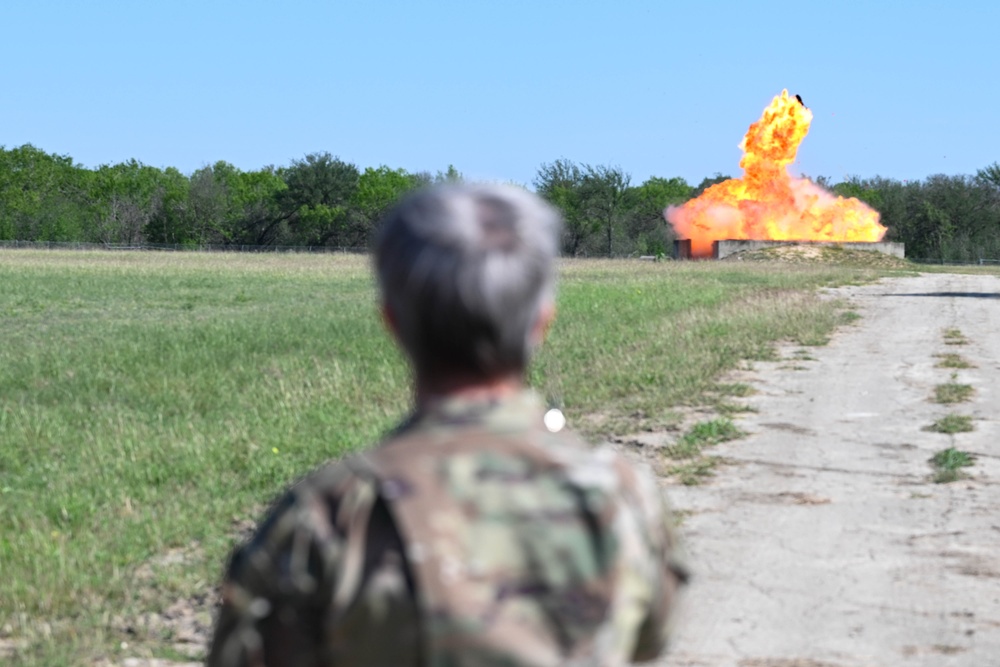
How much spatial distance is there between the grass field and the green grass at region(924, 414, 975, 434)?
1931mm

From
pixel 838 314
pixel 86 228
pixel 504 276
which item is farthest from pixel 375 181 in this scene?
pixel 504 276

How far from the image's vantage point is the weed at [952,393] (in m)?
13.2

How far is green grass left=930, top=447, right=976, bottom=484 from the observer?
31.7 feet

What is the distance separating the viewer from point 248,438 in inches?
404

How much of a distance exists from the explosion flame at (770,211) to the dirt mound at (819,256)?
735 centimetres

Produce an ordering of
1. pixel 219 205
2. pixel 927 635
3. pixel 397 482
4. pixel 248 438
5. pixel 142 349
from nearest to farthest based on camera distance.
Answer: pixel 397 482 < pixel 927 635 < pixel 248 438 < pixel 142 349 < pixel 219 205

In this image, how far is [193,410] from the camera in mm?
12047

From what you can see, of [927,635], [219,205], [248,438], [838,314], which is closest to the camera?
[927,635]

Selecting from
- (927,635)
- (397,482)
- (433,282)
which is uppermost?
(433,282)

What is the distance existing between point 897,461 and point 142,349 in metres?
9.01

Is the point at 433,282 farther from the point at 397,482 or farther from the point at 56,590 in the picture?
the point at 56,590

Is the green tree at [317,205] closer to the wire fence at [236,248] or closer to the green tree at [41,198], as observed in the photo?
the wire fence at [236,248]

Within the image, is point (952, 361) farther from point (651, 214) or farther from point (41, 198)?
point (41, 198)

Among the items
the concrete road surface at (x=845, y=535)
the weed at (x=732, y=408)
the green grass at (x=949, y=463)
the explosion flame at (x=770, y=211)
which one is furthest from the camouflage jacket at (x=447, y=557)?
the explosion flame at (x=770, y=211)
